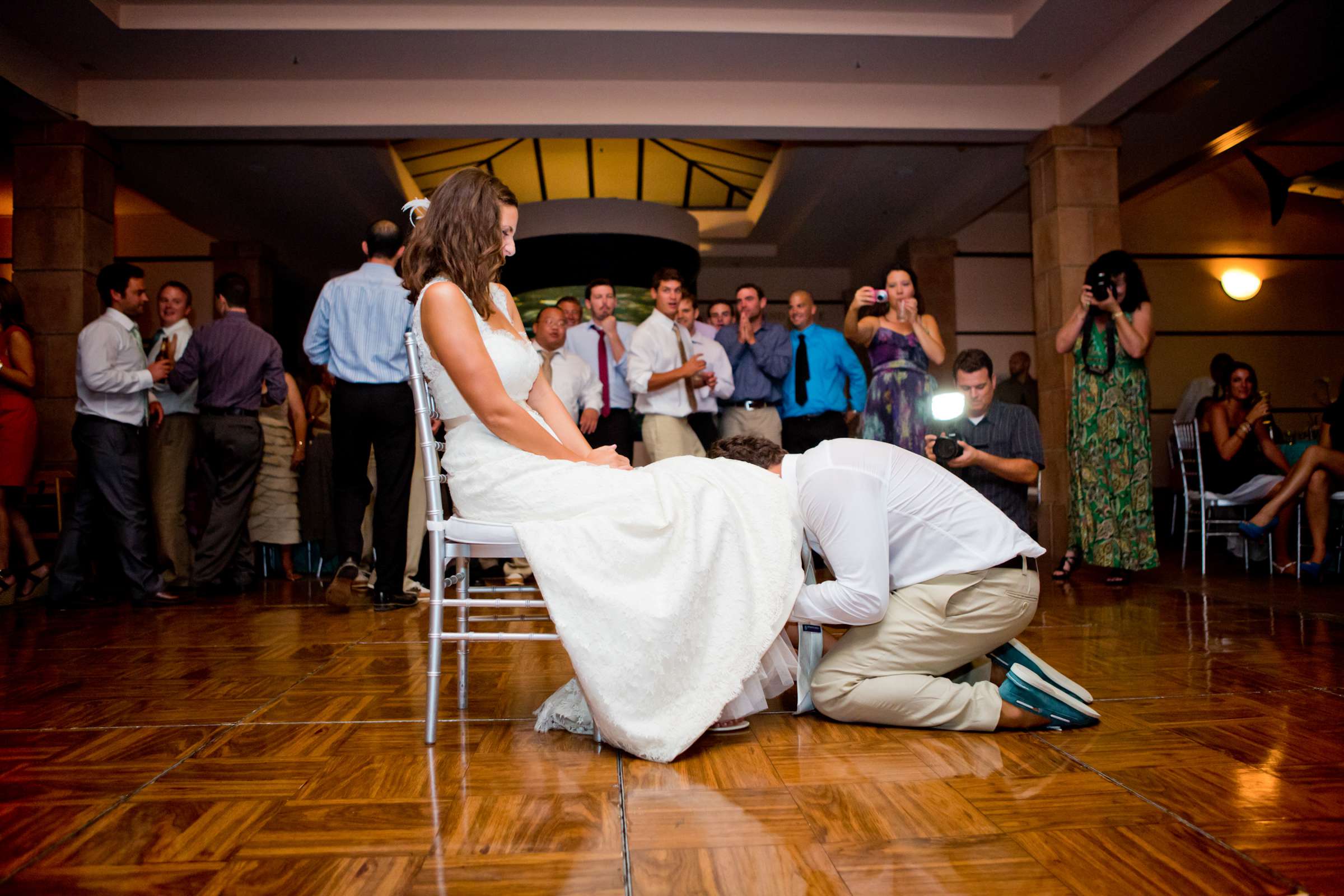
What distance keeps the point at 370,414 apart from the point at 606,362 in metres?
1.49

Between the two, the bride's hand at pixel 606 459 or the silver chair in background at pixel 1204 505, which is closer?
the bride's hand at pixel 606 459

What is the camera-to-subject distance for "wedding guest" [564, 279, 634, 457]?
15.9 ft

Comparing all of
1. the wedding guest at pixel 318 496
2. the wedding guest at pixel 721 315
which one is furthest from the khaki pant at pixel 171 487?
the wedding guest at pixel 721 315

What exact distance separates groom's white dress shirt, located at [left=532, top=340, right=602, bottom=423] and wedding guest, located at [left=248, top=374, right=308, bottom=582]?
4.91 ft

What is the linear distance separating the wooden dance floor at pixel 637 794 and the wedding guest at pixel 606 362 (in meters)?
2.38

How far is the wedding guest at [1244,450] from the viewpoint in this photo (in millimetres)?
4922

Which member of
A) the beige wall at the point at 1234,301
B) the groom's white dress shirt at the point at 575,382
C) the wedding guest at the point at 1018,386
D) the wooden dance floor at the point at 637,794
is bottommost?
the wooden dance floor at the point at 637,794

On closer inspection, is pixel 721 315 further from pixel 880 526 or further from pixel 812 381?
pixel 880 526

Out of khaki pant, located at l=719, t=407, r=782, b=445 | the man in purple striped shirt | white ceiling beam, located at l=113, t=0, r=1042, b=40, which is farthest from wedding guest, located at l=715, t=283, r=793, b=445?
the man in purple striped shirt

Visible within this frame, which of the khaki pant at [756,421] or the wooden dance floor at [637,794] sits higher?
the khaki pant at [756,421]

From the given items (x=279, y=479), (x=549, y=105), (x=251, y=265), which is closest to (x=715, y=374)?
(x=549, y=105)

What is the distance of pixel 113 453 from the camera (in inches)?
159

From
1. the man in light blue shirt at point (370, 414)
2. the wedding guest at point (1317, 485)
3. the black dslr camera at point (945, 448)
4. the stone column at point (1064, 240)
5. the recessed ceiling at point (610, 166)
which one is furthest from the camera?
the recessed ceiling at point (610, 166)

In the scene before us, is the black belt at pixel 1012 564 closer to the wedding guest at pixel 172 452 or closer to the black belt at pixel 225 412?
the black belt at pixel 225 412
